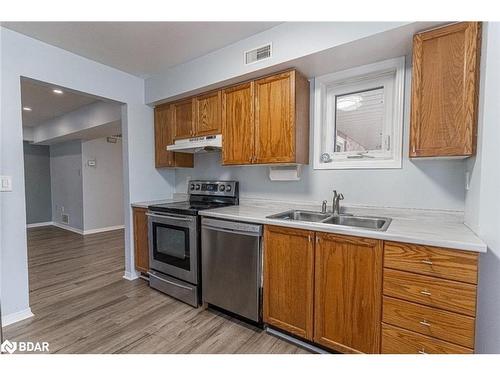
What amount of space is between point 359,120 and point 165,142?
2.18 m

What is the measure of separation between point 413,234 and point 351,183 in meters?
0.82

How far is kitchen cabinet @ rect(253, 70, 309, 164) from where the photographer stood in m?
2.01

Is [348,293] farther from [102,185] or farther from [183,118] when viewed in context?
[102,185]

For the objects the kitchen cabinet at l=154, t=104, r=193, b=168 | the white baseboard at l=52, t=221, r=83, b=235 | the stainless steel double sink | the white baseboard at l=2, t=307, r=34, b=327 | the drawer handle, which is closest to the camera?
the drawer handle

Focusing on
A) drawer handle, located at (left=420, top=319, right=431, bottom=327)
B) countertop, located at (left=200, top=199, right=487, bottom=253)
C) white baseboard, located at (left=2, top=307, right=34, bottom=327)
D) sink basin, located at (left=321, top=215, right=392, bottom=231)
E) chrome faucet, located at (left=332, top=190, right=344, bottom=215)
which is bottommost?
white baseboard, located at (left=2, top=307, right=34, bottom=327)

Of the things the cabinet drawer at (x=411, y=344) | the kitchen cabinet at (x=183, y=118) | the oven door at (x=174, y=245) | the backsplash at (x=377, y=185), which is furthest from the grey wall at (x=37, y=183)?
the cabinet drawer at (x=411, y=344)

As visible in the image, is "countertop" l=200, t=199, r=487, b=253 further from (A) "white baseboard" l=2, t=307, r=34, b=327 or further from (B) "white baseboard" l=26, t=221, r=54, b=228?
(B) "white baseboard" l=26, t=221, r=54, b=228

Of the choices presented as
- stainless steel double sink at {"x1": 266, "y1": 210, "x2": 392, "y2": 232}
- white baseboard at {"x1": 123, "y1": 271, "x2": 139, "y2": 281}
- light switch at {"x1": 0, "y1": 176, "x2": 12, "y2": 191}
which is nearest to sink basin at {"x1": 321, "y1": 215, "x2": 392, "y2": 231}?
stainless steel double sink at {"x1": 266, "y1": 210, "x2": 392, "y2": 232}

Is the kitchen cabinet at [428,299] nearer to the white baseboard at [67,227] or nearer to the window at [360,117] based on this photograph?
the window at [360,117]

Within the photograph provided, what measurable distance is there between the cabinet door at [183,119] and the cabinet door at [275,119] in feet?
2.90

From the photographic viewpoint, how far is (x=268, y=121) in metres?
2.12

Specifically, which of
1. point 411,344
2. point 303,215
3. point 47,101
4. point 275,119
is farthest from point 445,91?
point 47,101

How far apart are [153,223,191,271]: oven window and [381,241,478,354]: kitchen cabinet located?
1678mm
